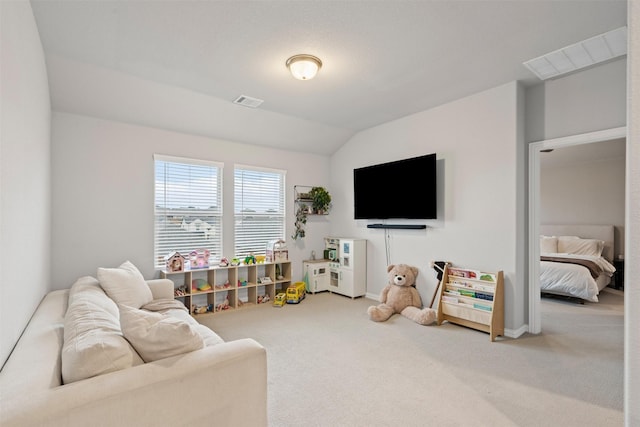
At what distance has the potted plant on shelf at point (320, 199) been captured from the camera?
5.19m

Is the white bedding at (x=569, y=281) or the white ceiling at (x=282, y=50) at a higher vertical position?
the white ceiling at (x=282, y=50)

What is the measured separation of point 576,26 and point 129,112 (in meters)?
4.33

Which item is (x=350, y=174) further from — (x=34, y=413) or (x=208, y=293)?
(x=34, y=413)

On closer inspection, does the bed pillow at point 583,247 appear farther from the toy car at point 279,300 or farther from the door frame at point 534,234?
the toy car at point 279,300

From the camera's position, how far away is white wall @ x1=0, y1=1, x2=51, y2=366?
137cm

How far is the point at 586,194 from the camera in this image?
625 cm

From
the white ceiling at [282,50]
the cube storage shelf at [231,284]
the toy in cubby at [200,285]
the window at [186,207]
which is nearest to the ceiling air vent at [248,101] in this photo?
the white ceiling at [282,50]

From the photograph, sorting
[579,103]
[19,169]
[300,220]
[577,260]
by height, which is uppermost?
[579,103]

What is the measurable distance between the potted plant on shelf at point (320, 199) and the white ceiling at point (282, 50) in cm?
157

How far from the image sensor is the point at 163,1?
6.50 feet

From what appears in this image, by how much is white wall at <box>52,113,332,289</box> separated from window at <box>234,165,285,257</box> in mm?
685

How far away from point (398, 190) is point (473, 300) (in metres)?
1.68

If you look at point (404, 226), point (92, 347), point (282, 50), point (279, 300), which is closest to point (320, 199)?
point (404, 226)

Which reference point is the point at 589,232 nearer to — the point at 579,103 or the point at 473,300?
the point at 579,103
